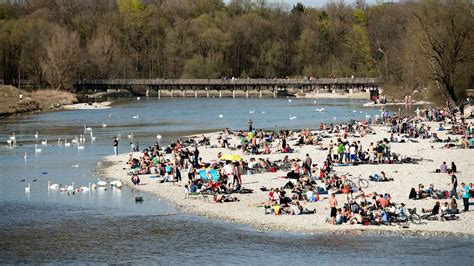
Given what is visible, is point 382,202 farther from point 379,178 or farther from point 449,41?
point 449,41

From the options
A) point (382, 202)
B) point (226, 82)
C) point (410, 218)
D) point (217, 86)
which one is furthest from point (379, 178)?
point (217, 86)

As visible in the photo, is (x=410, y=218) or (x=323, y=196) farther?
(x=323, y=196)

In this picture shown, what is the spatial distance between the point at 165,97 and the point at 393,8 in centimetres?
3963

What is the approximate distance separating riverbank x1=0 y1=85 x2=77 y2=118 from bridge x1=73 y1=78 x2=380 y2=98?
54.2 feet

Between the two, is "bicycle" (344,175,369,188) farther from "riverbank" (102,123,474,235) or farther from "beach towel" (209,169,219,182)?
"beach towel" (209,169,219,182)

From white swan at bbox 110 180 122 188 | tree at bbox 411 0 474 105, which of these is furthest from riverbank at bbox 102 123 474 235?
tree at bbox 411 0 474 105

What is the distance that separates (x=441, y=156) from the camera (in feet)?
140

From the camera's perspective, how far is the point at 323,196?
108 ft

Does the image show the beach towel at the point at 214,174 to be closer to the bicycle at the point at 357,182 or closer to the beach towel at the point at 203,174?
the beach towel at the point at 203,174

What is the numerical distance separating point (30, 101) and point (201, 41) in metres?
46.4

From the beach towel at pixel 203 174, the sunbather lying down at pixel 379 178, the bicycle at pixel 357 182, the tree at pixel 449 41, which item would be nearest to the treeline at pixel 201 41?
the tree at pixel 449 41

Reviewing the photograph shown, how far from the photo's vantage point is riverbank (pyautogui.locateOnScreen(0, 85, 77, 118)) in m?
96.4

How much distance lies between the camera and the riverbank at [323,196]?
93.1 feet

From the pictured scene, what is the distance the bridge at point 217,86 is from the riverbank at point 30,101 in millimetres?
16531
